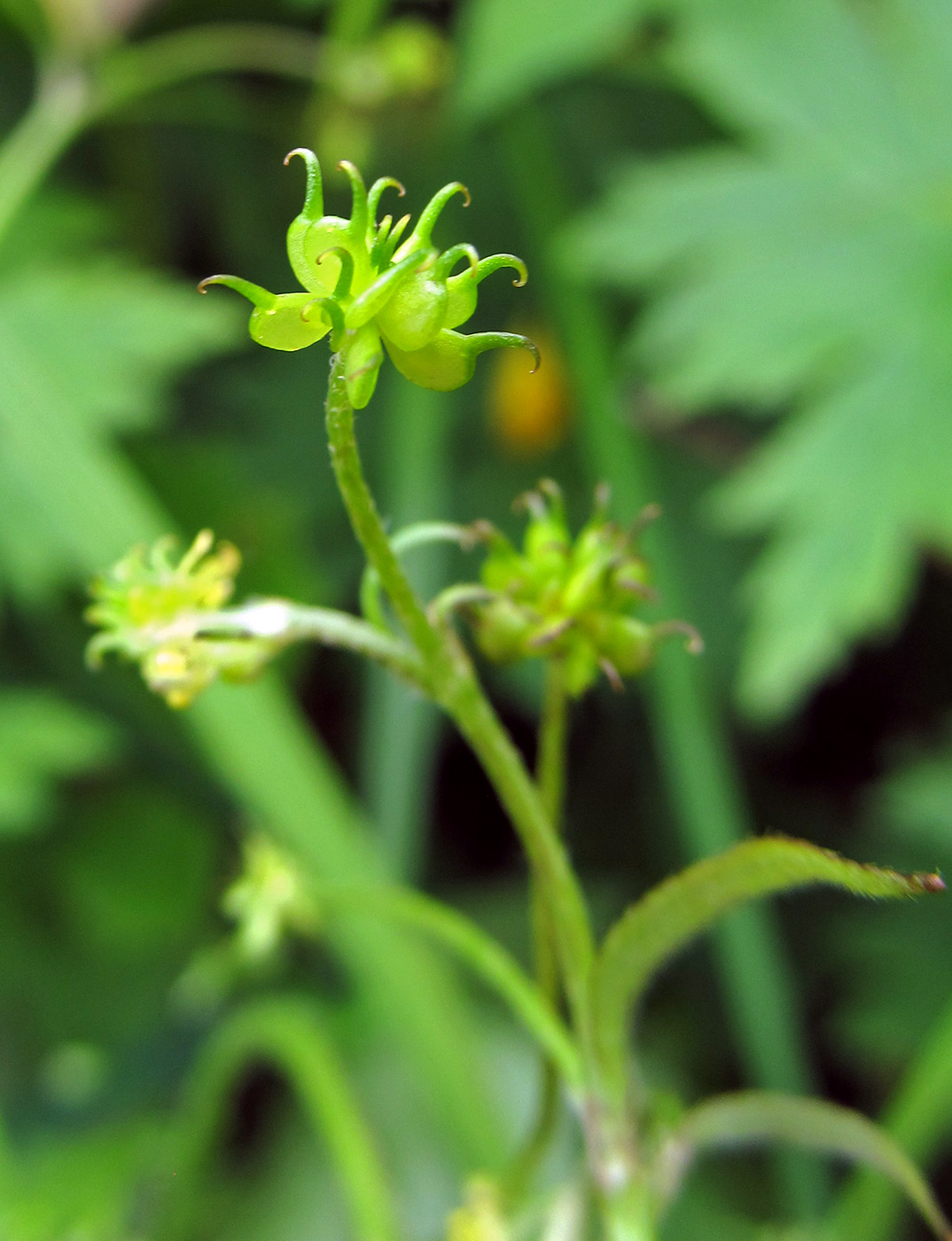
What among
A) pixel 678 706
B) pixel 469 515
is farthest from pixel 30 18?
pixel 678 706

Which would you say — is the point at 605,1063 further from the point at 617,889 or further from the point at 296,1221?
the point at 617,889

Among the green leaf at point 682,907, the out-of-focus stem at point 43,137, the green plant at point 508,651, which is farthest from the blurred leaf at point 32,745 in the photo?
the green leaf at point 682,907

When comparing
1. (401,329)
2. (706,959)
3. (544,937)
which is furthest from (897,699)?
(401,329)

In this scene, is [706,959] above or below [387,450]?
below

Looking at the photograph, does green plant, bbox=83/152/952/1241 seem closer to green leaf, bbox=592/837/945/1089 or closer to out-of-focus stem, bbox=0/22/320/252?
green leaf, bbox=592/837/945/1089

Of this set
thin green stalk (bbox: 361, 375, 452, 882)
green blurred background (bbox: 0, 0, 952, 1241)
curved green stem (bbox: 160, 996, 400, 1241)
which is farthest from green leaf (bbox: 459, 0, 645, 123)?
curved green stem (bbox: 160, 996, 400, 1241)

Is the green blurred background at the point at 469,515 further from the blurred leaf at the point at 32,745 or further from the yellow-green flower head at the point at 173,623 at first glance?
the yellow-green flower head at the point at 173,623
